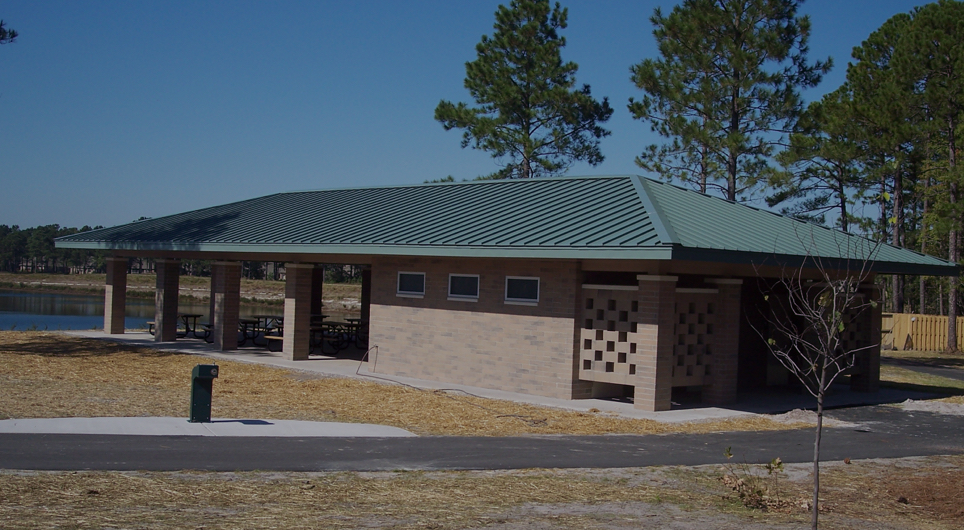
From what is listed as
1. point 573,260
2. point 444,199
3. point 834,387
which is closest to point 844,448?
point 573,260

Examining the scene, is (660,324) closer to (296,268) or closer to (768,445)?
(768,445)

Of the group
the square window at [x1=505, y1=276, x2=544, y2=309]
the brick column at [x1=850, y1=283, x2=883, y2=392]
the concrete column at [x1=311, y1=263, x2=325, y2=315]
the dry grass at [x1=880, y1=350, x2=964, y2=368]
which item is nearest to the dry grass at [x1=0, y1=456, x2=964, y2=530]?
the square window at [x1=505, y1=276, x2=544, y2=309]

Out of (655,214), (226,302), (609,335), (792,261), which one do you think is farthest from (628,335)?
(226,302)

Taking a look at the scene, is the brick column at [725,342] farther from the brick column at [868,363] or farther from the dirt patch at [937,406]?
the brick column at [868,363]

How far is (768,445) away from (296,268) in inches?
475

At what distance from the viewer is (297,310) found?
2091 cm

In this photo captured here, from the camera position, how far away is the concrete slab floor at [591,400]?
14984mm

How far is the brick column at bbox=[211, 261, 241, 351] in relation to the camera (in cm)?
2255

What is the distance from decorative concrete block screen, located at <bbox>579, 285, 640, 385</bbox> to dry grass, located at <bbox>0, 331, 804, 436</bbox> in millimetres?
1357

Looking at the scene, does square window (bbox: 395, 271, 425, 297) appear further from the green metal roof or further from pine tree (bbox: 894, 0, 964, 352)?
pine tree (bbox: 894, 0, 964, 352)

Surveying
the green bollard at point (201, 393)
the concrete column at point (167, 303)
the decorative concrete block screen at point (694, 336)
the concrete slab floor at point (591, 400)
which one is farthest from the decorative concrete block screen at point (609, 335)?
the concrete column at point (167, 303)

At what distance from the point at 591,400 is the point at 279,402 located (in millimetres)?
5450

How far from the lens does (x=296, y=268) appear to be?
20.7 metres

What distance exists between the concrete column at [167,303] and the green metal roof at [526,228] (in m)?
1.17
